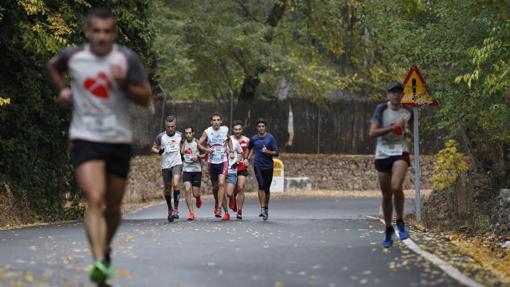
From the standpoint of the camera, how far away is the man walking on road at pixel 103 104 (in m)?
8.80

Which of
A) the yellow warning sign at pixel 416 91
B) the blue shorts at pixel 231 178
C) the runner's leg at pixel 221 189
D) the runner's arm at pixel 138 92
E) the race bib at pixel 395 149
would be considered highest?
the yellow warning sign at pixel 416 91

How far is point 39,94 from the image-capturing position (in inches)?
850

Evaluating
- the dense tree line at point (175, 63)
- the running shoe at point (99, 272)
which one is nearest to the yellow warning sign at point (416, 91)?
the dense tree line at point (175, 63)

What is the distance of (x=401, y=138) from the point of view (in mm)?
13203

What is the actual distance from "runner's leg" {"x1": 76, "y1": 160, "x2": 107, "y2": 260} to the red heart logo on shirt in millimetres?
535

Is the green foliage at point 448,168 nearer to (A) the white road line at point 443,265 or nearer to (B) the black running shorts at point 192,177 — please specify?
(B) the black running shorts at point 192,177

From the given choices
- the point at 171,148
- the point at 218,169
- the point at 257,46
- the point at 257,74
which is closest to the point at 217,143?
the point at 218,169

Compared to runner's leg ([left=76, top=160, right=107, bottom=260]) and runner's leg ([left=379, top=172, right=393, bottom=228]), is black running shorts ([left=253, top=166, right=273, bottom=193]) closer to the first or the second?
runner's leg ([left=379, top=172, right=393, bottom=228])

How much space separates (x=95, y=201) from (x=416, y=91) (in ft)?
34.7

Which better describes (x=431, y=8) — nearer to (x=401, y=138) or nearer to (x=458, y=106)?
(x=458, y=106)

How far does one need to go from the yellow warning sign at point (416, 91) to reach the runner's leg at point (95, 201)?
10.3m

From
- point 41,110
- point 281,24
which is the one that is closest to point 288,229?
point 41,110

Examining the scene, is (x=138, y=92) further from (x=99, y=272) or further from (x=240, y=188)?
(x=240, y=188)

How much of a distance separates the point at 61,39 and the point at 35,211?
417 cm
